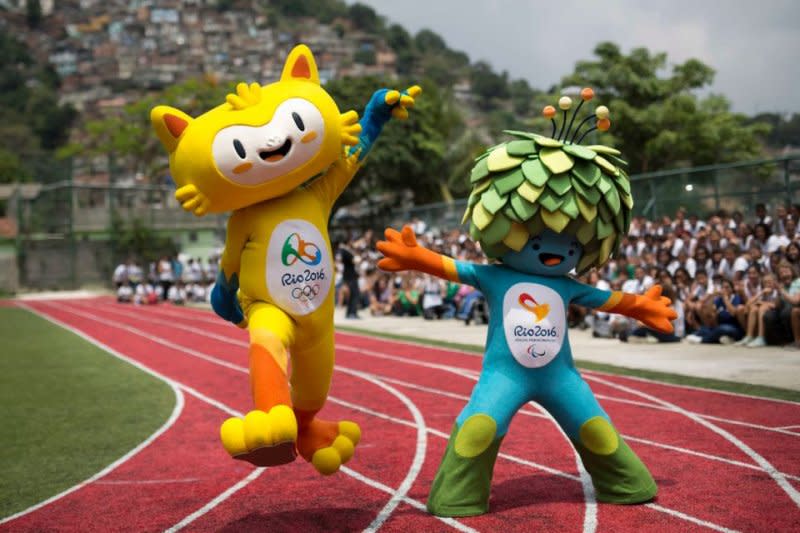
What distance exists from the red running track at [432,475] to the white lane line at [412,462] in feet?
0.07

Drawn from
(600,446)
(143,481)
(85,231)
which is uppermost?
(85,231)

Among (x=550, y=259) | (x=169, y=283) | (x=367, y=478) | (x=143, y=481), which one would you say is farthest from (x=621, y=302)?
(x=169, y=283)

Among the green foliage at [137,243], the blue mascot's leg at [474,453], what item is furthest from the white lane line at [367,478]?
the green foliage at [137,243]

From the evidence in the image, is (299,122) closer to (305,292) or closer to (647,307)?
(305,292)

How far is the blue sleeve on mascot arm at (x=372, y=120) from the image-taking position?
612 cm

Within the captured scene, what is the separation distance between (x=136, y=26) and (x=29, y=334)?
602 feet

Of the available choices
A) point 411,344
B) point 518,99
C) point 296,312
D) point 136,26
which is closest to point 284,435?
point 296,312

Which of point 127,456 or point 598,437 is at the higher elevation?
point 598,437

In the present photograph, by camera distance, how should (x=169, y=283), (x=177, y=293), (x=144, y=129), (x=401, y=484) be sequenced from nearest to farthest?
(x=401, y=484) < (x=177, y=293) < (x=169, y=283) < (x=144, y=129)

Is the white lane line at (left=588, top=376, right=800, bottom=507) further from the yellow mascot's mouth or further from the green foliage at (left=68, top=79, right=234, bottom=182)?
the green foliage at (left=68, top=79, right=234, bottom=182)

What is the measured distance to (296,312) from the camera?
544 cm

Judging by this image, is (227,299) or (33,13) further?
(33,13)

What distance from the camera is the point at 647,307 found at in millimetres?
5938

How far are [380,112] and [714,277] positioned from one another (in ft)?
30.8
